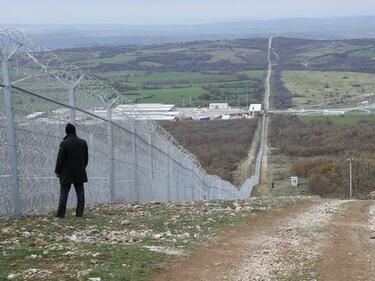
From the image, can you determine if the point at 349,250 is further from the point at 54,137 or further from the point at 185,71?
the point at 185,71

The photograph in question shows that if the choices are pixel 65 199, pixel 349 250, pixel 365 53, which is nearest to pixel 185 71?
pixel 365 53

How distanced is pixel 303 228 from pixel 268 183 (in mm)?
37409

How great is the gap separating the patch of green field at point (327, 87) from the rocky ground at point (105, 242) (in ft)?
283

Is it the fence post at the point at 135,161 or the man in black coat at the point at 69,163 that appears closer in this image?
the man in black coat at the point at 69,163

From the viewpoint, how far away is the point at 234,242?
9820 millimetres

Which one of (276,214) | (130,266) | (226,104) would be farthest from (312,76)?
(130,266)

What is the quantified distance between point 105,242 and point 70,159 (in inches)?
84.4

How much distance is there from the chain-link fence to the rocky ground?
0.50 meters

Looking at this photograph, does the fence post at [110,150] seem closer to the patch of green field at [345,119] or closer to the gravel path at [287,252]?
the gravel path at [287,252]

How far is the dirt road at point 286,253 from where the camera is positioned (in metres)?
7.55

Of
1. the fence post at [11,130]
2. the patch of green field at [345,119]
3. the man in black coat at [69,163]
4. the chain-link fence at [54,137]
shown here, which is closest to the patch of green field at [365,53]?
the patch of green field at [345,119]

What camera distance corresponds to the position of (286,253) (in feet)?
29.5

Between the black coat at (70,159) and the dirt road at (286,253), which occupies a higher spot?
the black coat at (70,159)

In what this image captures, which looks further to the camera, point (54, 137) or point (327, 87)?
point (327, 87)
